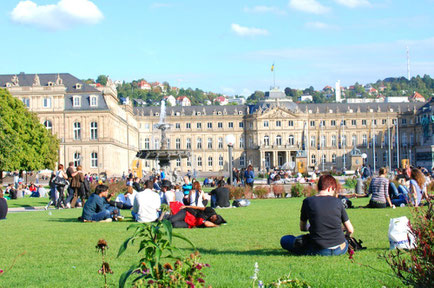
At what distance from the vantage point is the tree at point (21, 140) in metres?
47.9

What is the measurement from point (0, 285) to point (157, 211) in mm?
8501

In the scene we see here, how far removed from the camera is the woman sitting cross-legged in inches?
369

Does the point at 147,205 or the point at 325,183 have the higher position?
the point at 325,183

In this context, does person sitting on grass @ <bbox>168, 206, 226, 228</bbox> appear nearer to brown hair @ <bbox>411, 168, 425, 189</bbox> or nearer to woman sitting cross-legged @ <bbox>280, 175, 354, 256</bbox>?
woman sitting cross-legged @ <bbox>280, 175, 354, 256</bbox>

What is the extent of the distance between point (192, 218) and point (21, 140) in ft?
144

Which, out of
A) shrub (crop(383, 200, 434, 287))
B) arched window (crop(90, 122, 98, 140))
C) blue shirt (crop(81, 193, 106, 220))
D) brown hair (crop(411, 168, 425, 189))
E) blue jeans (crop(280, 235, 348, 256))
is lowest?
blue jeans (crop(280, 235, 348, 256))

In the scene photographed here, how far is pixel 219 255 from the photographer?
10.2 meters

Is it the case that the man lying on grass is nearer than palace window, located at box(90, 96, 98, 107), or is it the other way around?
the man lying on grass

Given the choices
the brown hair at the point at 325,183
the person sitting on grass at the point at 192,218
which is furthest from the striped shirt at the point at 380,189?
the brown hair at the point at 325,183

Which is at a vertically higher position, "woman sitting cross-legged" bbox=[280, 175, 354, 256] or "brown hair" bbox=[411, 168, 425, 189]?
"brown hair" bbox=[411, 168, 425, 189]

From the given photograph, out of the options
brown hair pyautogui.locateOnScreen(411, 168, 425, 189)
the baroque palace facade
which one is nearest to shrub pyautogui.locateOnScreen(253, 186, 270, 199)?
brown hair pyautogui.locateOnScreen(411, 168, 425, 189)

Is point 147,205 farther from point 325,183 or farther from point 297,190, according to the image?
point 297,190

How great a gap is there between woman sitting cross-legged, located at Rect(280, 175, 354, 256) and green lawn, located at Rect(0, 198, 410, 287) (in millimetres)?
213

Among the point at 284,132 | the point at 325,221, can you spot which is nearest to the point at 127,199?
the point at 325,221
